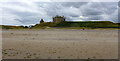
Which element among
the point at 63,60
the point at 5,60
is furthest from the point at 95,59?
the point at 5,60

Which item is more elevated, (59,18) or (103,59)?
(59,18)

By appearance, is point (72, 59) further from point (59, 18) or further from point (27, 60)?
point (59, 18)

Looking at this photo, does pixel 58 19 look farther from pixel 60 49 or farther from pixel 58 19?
pixel 60 49

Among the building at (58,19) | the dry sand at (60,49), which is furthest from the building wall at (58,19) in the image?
the dry sand at (60,49)

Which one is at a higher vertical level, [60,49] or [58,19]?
[58,19]

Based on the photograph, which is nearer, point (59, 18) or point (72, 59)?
point (72, 59)

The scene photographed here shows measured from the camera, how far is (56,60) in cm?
869

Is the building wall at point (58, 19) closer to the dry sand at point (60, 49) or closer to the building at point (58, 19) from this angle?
the building at point (58, 19)

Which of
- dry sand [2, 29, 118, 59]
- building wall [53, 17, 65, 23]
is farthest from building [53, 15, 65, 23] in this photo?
dry sand [2, 29, 118, 59]

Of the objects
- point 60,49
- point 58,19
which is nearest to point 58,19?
point 58,19

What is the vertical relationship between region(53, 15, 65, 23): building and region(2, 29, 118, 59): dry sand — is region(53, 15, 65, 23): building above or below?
above

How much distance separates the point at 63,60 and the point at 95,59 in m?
2.67

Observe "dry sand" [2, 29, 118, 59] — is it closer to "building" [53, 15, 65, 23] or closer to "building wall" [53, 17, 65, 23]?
"building" [53, 15, 65, 23]

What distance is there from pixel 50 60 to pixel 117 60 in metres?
5.36
